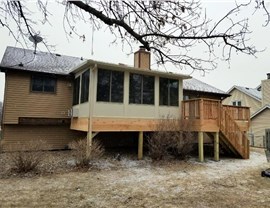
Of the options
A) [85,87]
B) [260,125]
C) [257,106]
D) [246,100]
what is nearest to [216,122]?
[85,87]

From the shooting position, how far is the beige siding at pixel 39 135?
10812 mm

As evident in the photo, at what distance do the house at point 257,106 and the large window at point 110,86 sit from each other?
1429 centimetres

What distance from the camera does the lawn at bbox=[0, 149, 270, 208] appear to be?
4914mm

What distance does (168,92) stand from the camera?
11.3 m

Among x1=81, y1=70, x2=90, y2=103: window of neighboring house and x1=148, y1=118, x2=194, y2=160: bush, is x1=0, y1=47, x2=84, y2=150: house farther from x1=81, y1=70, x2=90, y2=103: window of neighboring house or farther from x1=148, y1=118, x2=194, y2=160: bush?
x1=148, y1=118, x2=194, y2=160: bush

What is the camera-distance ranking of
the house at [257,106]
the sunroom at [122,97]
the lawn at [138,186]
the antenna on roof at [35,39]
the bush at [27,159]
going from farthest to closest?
the house at [257,106]
the sunroom at [122,97]
the bush at [27,159]
the lawn at [138,186]
the antenna on roof at [35,39]

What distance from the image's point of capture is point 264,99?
2206 cm

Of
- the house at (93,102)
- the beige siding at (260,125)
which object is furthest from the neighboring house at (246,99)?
the house at (93,102)

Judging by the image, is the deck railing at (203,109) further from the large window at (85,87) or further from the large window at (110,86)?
the large window at (85,87)

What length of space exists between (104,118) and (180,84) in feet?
14.9

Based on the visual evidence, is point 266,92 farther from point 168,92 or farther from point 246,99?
point 168,92

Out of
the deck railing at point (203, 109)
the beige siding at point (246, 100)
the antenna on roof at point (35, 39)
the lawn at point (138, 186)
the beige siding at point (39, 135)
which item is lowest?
the lawn at point (138, 186)

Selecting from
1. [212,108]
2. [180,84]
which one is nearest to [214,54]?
[212,108]

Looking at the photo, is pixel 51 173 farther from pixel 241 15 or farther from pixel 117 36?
pixel 241 15
